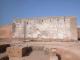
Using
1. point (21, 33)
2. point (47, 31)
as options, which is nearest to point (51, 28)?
point (47, 31)

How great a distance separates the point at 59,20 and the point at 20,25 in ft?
17.4

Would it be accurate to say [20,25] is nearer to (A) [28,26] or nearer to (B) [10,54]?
(A) [28,26]

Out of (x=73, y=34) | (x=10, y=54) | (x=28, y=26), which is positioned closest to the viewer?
(x=10, y=54)

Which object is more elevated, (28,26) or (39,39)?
(28,26)

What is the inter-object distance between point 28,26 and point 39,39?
2.44 m

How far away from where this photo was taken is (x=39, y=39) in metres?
20.4

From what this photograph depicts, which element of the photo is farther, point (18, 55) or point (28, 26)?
point (28, 26)

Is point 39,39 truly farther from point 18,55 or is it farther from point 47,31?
point 18,55

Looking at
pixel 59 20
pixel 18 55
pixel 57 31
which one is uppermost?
pixel 59 20

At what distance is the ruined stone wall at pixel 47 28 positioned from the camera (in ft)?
65.8

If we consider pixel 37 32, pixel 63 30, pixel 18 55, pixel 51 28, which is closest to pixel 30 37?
pixel 37 32

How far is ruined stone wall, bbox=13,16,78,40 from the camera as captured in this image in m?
20.0

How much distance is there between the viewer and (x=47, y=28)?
20797 millimetres

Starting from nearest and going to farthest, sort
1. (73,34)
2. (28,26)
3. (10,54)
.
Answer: (10,54) → (73,34) → (28,26)
